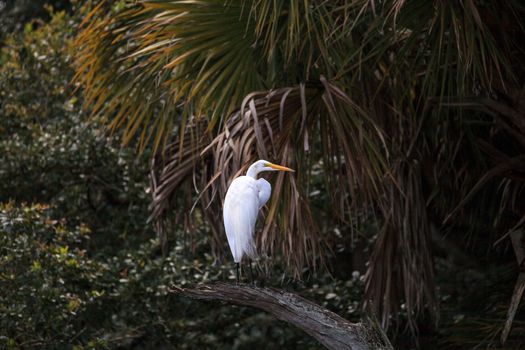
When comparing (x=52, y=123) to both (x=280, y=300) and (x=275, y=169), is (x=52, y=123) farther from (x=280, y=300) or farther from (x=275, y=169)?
(x=280, y=300)

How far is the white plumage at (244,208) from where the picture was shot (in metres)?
3.36

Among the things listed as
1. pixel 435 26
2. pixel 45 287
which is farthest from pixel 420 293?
pixel 45 287

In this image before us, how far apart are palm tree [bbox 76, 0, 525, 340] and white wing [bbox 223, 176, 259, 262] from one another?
13 cm

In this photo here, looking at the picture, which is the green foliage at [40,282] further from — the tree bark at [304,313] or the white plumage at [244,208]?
the tree bark at [304,313]

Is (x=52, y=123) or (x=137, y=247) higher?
(x=52, y=123)

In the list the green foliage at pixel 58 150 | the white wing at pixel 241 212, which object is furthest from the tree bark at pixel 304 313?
the green foliage at pixel 58 150

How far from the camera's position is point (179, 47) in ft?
13.1

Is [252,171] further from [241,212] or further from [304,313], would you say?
[304,313]

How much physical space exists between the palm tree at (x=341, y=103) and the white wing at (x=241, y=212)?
0.13m

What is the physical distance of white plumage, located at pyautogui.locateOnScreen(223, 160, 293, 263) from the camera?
11.0 feet

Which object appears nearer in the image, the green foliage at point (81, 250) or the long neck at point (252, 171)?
the long neck at point (252, 171)

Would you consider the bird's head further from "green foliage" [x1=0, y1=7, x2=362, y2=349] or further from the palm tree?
"green foliage" [x1=0, y1=7, x2=362, y2=349]

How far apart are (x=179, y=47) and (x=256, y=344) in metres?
2.26

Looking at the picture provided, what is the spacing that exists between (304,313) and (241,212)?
1.80 ft
